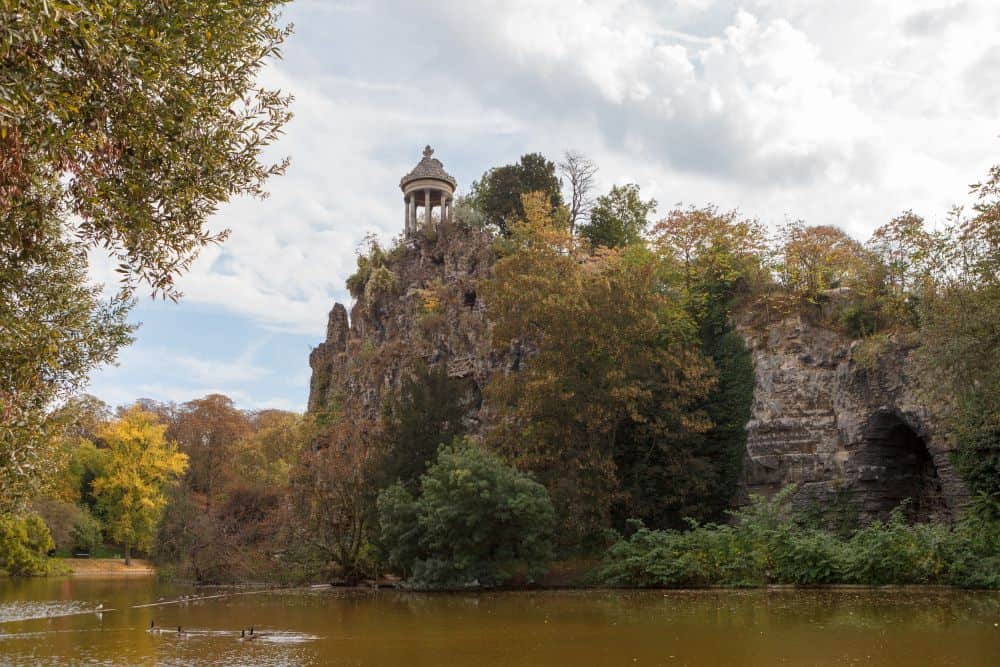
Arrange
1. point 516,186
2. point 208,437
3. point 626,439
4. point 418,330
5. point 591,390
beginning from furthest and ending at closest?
point 208,437 → point 516,186 → point 418,330 → point 626,439 → point 591,390

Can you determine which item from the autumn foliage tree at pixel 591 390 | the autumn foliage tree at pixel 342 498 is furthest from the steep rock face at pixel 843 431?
the autumn foliage tree at pixel 342 498

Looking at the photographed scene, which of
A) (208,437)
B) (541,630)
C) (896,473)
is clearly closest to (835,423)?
(896,473)

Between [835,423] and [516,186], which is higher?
[516,186]

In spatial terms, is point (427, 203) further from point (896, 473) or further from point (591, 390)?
point (896, 473)

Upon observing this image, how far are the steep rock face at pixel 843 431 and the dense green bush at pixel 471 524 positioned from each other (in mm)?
8348

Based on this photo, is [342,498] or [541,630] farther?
[342,498]

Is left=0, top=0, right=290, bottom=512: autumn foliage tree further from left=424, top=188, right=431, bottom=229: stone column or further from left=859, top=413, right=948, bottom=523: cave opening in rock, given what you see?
left=424, top=188, right=431, bottom=229: stone column

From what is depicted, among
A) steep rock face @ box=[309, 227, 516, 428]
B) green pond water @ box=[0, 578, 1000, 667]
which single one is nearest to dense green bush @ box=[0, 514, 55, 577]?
steep rock face @ box=[309, 227, 516, 428]

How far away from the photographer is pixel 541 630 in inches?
520

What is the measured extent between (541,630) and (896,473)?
15663mm

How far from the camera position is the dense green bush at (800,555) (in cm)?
1789

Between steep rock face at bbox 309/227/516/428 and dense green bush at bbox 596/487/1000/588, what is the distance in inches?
448

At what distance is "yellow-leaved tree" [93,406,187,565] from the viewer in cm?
4753

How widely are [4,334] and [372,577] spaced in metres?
18.5
